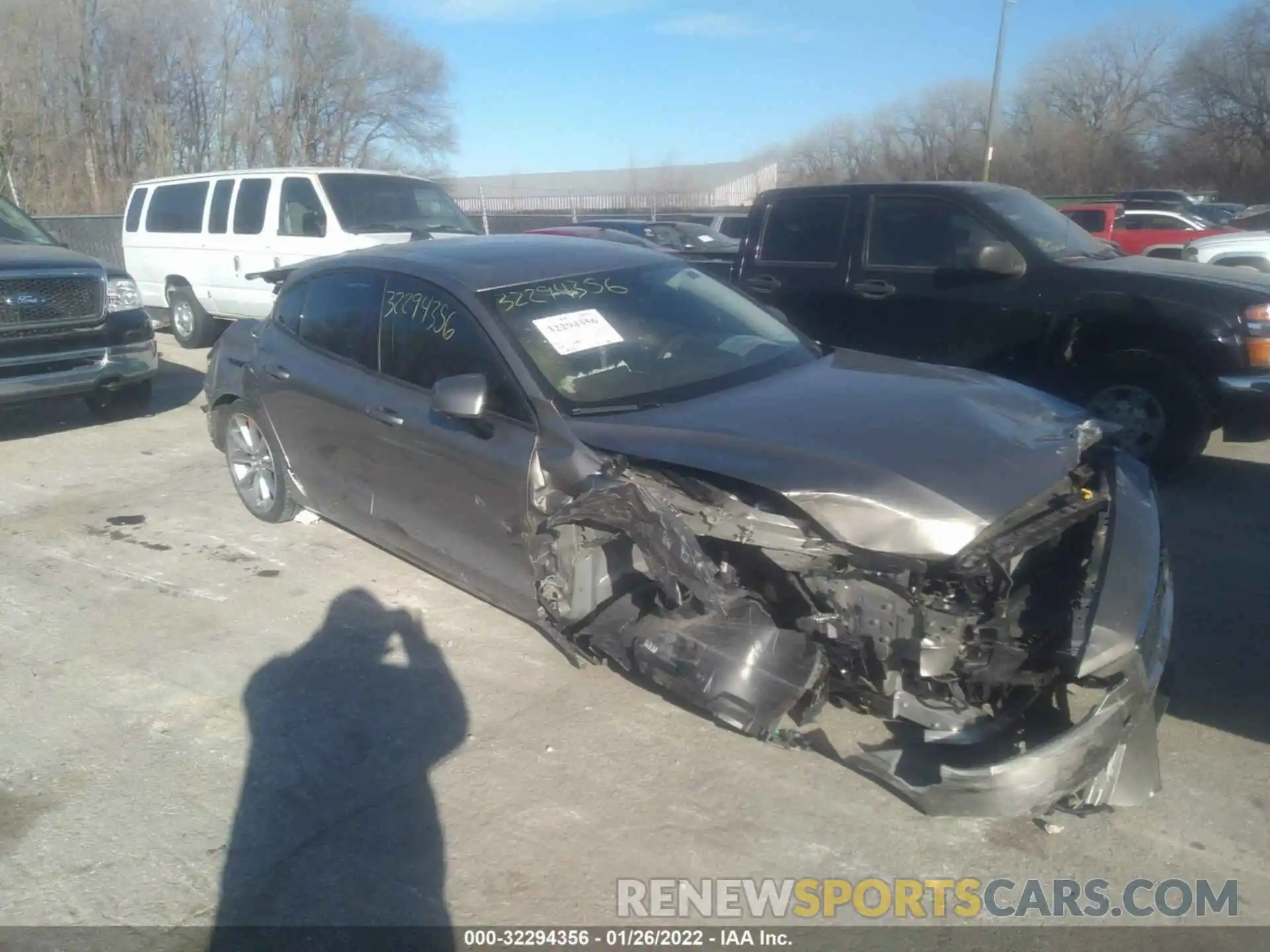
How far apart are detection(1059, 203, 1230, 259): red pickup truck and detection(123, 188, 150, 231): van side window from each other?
1435 cm

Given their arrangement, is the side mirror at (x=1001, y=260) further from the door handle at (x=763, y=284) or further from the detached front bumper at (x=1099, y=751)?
the detached front bumper at (x=1099, y=751)

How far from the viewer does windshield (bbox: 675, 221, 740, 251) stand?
58.1 feet

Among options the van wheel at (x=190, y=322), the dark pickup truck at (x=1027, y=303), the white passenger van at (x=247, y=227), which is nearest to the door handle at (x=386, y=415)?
the dark pickup truck at (x=1027, y=303)

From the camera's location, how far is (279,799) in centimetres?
351

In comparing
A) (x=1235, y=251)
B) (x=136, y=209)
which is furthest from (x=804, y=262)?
(x=1235, y=251)

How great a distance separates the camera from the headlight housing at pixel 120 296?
27.7ft

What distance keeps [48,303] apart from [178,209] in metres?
4.66

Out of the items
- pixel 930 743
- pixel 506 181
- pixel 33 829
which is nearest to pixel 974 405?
pixel 930 743

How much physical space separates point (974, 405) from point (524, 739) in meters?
2.16

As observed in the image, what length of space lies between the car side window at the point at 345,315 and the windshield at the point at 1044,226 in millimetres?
4257

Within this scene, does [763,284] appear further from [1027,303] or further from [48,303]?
[48,303]

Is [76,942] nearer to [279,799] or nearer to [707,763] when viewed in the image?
[279,799]

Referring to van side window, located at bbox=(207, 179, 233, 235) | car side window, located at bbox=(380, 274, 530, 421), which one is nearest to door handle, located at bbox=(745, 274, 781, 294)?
car side window, located at bbox=(380, 274, 530, 421)

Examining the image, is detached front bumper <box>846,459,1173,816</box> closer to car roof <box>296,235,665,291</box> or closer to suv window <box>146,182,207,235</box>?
car roof <box>296,235,665,291</box>
